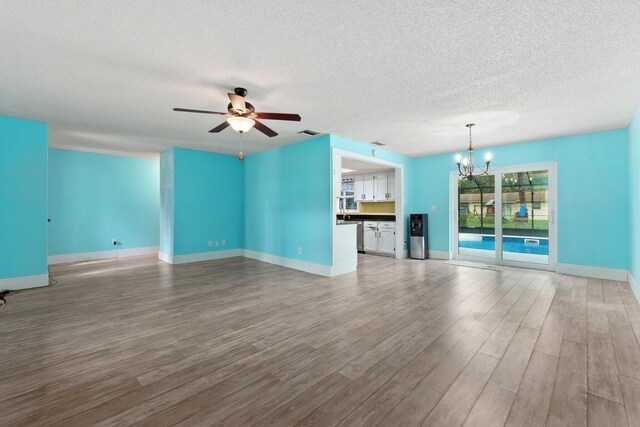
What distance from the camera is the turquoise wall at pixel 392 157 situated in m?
5.24

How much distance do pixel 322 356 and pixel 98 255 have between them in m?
7.11

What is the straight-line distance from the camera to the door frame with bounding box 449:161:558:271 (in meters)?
5.27

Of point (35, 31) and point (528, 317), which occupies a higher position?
point (35, 31)

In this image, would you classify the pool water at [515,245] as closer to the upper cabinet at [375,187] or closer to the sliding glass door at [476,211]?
the sliding glass door at [476,211]

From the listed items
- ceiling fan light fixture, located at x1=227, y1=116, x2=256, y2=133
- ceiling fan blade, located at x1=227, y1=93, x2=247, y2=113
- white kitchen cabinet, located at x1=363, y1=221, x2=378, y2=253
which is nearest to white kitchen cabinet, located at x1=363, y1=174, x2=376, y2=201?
white kitchen cabinet, located at x1=363, y1=221, x2=378, y2=253

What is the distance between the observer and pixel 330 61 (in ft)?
8.38

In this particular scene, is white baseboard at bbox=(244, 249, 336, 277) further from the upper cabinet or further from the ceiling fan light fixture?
the upper cabinet

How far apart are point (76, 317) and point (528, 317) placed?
16.6 ft

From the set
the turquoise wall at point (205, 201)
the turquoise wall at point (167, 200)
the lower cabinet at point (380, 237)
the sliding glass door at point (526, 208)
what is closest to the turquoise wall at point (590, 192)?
the sliding glass door at point (526, 208)

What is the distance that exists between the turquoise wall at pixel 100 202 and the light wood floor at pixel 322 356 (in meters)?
2.87

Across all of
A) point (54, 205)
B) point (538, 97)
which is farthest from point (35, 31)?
point (54, 205)

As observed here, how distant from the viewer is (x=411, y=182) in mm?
7285

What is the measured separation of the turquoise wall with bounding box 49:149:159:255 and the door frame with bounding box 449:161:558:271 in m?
7.87

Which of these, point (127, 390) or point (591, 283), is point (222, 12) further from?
point (591, 283)
